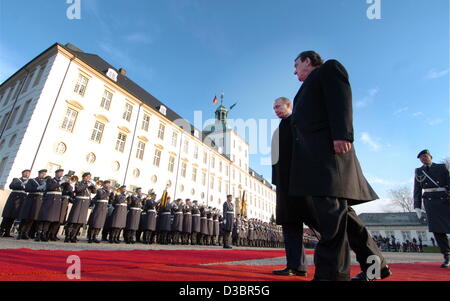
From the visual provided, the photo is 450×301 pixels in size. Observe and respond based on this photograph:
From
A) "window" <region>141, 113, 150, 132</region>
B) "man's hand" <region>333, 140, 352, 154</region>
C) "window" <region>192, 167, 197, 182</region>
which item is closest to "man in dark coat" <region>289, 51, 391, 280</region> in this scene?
"man's hand" <region>333, 140, 352, 154</region>

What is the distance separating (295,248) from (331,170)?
1.30m

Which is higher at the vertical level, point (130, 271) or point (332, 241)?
point (332, 241)

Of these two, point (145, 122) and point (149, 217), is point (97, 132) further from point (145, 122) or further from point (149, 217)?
point (149, 217)

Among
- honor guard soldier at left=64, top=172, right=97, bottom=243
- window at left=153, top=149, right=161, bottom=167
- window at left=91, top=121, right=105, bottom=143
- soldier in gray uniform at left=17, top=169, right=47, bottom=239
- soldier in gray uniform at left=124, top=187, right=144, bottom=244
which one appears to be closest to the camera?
honor guard soldier at left=64, top=172, right=97, bottom=243

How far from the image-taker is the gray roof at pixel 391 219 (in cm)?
5422

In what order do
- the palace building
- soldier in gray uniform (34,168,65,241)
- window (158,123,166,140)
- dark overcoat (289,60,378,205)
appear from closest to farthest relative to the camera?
dark overcoat (289,60,378,205) < soldier in gray uniform (34,168,65,241) < the palace building < window (158,123,166,140)

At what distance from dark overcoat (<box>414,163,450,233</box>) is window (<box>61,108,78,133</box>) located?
2106cm

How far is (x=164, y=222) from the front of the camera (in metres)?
11.5

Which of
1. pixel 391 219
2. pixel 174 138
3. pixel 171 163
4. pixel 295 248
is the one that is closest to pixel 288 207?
pixel 295 248

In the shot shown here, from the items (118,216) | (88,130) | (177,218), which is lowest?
(118,216)

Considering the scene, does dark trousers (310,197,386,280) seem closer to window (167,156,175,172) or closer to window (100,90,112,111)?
window (100,90,112,111)

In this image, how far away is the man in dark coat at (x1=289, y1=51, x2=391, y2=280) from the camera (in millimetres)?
1926

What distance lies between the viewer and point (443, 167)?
507cm

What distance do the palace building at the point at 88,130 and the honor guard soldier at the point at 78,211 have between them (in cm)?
642
